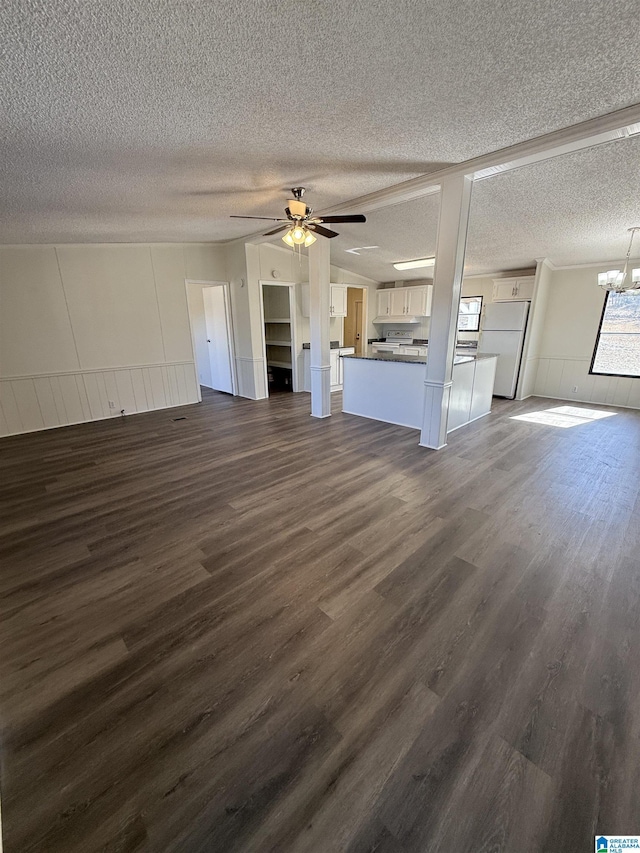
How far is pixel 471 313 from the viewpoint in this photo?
742 cm

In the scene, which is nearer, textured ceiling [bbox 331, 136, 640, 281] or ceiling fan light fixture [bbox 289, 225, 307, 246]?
textured ceiling [bbox 331, 136, 640, 281]

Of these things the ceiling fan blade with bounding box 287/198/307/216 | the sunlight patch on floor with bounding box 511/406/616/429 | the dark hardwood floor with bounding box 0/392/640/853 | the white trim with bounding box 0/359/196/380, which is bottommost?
the dark hardwood floor with bounding box 0/392/640/853

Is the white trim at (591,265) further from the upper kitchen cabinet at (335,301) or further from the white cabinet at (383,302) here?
the upper kitchen cabinet at (335,301)

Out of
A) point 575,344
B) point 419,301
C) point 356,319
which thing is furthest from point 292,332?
point 575,344

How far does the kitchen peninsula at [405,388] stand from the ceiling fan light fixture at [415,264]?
222 centimetres

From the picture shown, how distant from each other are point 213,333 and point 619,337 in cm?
751

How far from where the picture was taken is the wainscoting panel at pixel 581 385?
5750 mm

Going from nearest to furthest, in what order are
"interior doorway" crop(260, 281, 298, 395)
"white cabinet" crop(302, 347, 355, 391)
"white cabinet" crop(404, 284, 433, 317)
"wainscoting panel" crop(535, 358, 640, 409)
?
1. "wainscoting panel" crop(535, 358, 640, 409)
2. "interior doorway" crop(260, 281, 298, 395)
3. "white cabinet" crop(302, 347, 355, 391)
4. "white cabinet" crop(404, 284, 433, 317)

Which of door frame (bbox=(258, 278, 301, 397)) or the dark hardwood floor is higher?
door frame (bbox=(258, 278, 301, 397))

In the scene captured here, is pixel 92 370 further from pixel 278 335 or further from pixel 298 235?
pixel 298 235

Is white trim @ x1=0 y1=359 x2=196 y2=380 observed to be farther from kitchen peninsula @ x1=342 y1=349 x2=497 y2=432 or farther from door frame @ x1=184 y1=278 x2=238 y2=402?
kitchen peninsula @ x1=342 y1=349 x2=497 y2=432

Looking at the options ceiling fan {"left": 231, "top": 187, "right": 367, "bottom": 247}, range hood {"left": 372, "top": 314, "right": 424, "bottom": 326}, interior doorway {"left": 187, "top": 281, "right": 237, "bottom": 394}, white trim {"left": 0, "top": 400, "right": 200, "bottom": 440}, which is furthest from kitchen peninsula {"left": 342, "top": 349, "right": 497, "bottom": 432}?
white trim {"left": 0, "top": 400, "right": 200, "bottom": 440}

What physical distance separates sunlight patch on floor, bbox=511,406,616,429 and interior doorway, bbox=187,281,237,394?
17.5 ft

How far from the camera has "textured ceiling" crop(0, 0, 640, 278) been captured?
1.43 m
